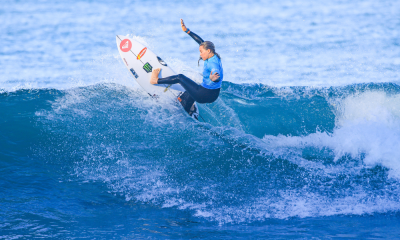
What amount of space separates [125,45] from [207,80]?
257 centimetres

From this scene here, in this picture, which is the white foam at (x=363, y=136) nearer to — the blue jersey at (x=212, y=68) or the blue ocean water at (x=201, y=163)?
the blue ocean water at (x=201, y=163)

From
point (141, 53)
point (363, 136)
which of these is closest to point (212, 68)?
point (141, 53)

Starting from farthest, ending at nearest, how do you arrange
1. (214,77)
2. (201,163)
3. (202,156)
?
(202,156) → (201,163) → (214,77)

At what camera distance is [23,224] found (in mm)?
4957

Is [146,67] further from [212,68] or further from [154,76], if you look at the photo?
[212,68]

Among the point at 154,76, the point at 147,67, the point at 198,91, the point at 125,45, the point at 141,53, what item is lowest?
the point at 198,91

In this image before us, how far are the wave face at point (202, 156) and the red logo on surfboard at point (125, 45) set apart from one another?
2.99 feet

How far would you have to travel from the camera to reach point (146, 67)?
313 inches

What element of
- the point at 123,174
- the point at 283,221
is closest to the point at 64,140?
the point at 123,174

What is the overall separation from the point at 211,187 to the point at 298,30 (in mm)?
14989

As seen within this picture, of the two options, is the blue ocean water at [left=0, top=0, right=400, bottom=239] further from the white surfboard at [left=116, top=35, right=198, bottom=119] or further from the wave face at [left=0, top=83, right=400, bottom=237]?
the white surfboard at [left=116, top=35, right=198, bottom=119]

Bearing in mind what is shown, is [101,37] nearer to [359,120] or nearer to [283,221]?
[359,120]

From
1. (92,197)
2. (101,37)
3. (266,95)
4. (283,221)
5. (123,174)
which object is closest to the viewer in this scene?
(283,221)

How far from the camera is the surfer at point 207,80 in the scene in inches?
252
